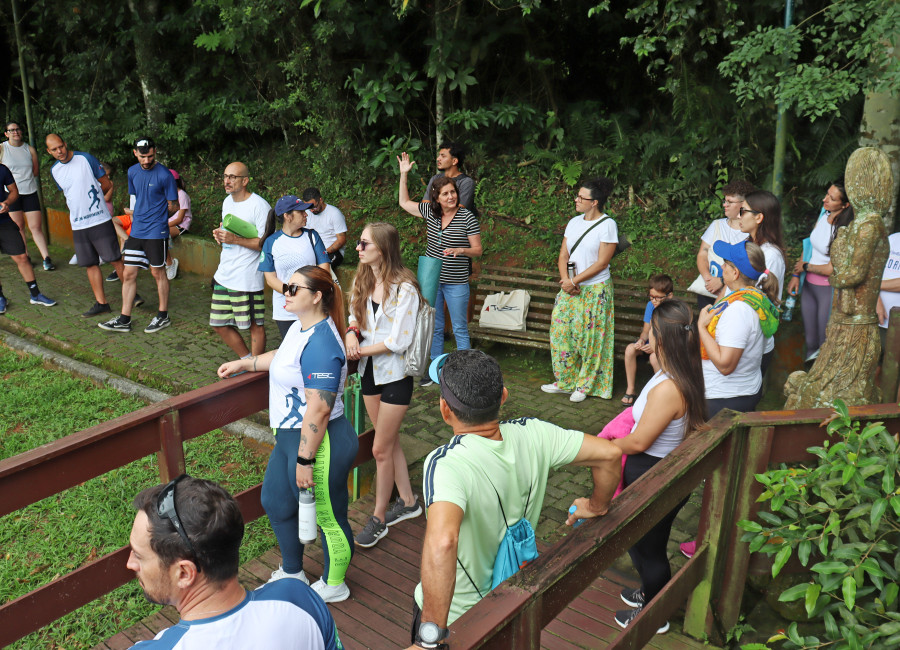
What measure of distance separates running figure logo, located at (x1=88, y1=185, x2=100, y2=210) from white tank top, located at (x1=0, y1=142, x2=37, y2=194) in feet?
8.43

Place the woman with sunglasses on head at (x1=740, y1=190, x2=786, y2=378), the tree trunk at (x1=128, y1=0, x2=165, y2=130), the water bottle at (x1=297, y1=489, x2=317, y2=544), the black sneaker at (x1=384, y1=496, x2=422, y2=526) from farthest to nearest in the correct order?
the tree trunk at (x1=128, y1=0, x2=165, y2=130), the woman with sunglasses on head at (x1=740, y1=190, x2=786, y2=378), the black sneaker at (x1=384, y1=496, x2=422, y2=526), the water bottle at (x1=297, y1=489, x2=317, y2=544)

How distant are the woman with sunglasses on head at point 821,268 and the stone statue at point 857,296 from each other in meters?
1.96

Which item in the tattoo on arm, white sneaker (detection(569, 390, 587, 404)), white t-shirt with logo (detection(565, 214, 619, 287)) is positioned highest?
white t-shirt with logo (detection(565, 214, 619, 287))

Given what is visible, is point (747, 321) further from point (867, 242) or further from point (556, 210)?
point (556, 210)

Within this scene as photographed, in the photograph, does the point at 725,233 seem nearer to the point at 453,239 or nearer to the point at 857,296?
the point at 857,296

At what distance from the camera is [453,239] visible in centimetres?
654

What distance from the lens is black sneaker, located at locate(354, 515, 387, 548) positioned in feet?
14.4

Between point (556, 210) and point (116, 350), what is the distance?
18.7ft

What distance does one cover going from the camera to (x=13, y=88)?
16484 millimetres

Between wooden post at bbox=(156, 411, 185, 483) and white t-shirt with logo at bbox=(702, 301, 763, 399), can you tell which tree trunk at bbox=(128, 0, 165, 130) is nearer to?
wooden post at bbox=(156, 411, 185, 483)

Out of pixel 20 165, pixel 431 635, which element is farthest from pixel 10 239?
pixel 431 635

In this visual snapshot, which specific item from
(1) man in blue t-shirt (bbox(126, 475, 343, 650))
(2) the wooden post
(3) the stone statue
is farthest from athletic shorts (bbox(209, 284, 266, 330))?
(1) man in blue t-shirt (bbox(126, 475, 343, 650))

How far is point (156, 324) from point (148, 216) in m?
1.24

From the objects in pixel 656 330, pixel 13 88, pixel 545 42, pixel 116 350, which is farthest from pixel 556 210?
pixel 13 88
